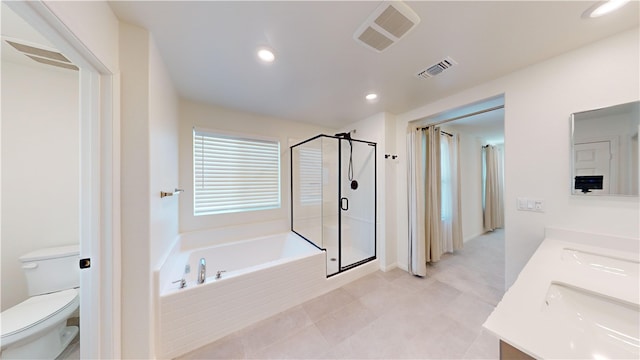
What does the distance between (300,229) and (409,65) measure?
8.32 feet

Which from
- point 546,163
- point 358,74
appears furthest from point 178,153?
point 546,163

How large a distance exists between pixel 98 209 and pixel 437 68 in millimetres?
2725

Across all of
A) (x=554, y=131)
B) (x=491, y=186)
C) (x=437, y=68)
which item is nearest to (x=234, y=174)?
(x=437, y=68)

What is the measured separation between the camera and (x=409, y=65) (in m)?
1.63

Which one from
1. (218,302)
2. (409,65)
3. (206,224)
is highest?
(409,65)

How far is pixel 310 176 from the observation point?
3.02 meters

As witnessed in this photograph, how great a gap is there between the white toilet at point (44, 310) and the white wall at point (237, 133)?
0.94 m

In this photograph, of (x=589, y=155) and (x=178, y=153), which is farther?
(x=178, y=153)

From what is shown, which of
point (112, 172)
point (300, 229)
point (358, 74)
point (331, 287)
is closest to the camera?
point (112, 172)

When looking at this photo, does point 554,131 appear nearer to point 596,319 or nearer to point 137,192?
point 596,319

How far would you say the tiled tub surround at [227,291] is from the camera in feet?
4.69

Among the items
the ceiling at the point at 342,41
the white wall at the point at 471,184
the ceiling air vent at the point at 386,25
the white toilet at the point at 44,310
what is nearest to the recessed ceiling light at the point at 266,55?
the ceiling at the point at 342,41

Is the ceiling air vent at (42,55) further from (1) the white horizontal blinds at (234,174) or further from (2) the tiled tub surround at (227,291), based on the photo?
(2) the tiled tub surround at (227,291)

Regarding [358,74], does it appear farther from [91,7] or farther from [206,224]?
[206,224]
